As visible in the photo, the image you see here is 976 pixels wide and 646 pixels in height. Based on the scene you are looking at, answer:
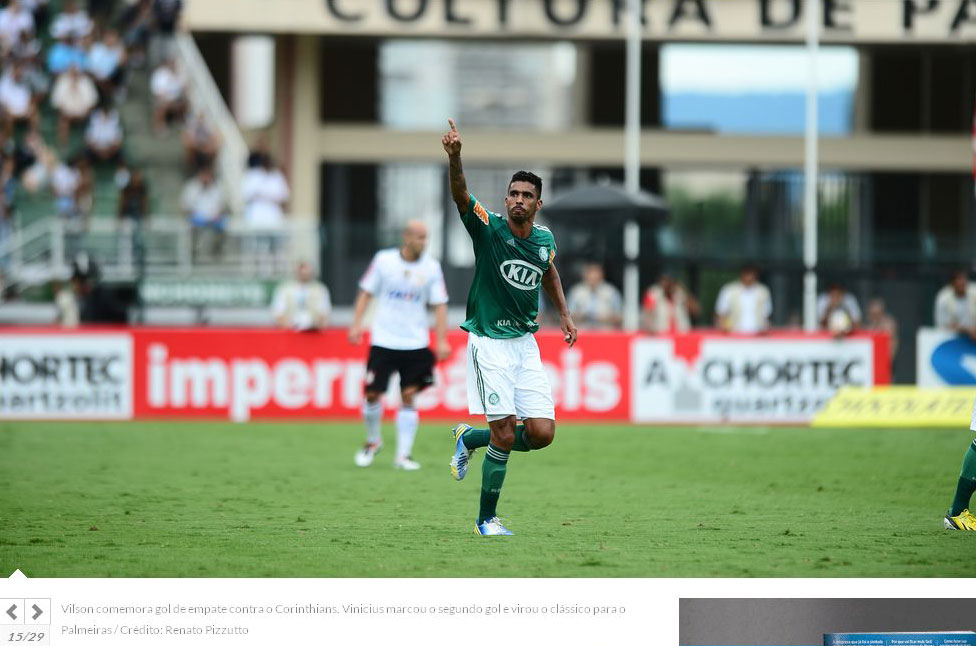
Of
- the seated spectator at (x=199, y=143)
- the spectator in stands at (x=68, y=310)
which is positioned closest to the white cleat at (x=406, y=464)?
the spectator in stands at (x=68, y=310)

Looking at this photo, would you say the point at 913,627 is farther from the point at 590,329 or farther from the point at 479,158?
the point at 479,158

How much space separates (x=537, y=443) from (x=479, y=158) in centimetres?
1646

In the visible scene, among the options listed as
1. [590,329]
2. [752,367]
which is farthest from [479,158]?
[752,367]

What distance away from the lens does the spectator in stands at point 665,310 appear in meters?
19.1

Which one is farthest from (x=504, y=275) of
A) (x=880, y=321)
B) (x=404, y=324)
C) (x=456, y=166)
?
(x=880, y=321)

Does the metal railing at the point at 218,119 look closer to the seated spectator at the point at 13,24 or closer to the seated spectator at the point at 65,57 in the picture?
the seated spectator at the point at 65,57

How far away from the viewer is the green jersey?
826cm

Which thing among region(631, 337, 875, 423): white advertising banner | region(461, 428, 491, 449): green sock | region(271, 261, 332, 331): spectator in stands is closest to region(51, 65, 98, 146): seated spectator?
region(271, 261, 332, 331): spectator in stands

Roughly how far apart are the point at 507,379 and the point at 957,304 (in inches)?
469

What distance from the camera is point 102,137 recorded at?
866 inches

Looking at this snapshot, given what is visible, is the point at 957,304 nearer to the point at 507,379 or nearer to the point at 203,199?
the point at 203,199

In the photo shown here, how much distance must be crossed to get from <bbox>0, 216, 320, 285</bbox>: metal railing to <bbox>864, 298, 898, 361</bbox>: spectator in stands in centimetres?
738

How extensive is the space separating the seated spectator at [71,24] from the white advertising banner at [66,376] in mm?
7024

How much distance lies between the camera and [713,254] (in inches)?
831
